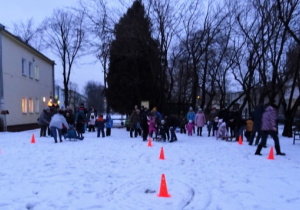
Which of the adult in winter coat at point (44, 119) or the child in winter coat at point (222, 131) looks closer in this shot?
the child in winter coat at point (222, 131)

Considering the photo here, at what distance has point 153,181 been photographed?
7.47m

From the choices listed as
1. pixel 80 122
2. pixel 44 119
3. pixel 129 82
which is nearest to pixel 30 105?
pixel 129 82

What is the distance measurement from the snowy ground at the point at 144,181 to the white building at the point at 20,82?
14.5m

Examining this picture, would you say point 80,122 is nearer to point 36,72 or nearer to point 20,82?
point 20,82

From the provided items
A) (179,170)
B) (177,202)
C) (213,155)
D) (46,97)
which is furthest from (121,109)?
(177,202)

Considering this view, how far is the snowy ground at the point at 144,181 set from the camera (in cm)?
580

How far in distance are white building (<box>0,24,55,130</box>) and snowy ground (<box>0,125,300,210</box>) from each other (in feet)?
47.6

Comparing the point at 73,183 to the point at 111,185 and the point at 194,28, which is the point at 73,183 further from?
the point at 194,28

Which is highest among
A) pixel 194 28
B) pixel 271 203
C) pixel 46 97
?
pixel 194 28

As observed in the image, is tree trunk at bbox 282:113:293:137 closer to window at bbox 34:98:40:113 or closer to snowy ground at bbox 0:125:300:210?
snowy ground at bbox 0:125:300:210

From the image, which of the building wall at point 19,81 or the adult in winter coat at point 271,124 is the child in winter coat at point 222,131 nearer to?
the adult in winter coat at point 271,124

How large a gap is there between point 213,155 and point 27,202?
7.45 metres

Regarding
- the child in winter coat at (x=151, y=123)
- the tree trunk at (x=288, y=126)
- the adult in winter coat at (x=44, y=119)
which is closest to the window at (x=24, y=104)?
the adult in winter coat at (x=44, y=119)

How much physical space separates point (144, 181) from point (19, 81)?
23.0 meters
